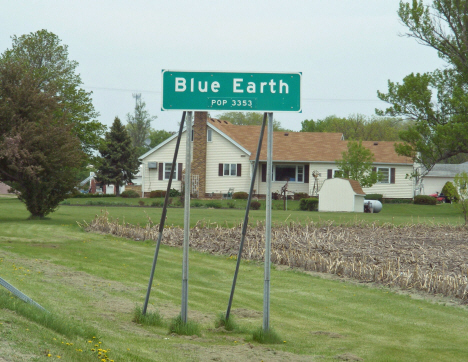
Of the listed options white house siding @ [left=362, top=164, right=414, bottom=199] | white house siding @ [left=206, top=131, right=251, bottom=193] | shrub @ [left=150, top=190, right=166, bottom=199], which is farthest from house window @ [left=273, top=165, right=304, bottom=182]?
shrub @ [left=150, top=190, right=166, bottom=199]

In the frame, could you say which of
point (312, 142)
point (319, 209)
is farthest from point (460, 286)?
point (312, 142)

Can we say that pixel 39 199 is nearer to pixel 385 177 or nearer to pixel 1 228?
pixel 1 228

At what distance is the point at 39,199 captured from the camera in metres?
25.6

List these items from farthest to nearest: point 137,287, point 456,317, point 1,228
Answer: point 1,228 < point 137,287 < point 456,317

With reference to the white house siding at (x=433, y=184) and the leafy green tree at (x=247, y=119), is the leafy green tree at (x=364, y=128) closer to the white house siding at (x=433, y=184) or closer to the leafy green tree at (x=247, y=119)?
the leafy green tree at (x=247, y=119)

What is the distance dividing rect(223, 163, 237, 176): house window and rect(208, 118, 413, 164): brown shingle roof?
1647 mm

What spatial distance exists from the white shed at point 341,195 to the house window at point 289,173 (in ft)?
40.3

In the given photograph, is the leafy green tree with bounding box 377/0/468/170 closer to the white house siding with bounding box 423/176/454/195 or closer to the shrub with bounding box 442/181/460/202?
the shrub with bounding box 442/181/460/202

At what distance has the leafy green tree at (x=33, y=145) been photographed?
23.5 m

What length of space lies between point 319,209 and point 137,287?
27445mm

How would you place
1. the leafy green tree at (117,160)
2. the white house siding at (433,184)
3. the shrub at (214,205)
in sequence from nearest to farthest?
the shrub at (214,205)
the leafy green tree at (117,160)
the white house siding at (433,184)

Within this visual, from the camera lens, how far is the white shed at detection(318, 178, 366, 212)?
3662cm

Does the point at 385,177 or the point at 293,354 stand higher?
the point at 385,177

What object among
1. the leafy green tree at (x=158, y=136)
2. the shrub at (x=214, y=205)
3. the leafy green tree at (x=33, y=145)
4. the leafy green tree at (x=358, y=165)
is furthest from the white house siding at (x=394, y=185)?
the leafy green tree at (x=158, y=136)
